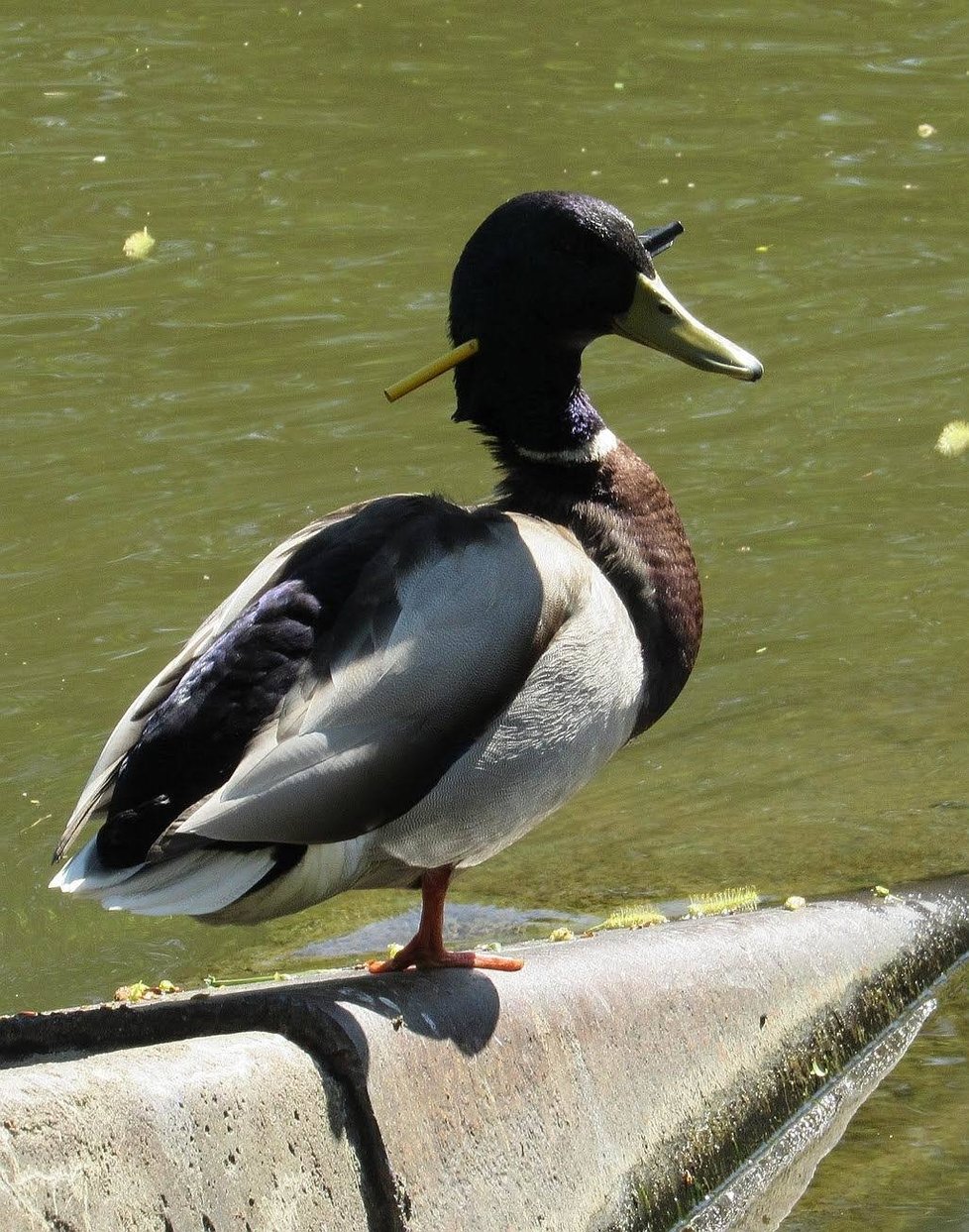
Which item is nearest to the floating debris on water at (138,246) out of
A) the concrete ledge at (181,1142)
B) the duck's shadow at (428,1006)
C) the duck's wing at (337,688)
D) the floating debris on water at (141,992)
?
the floating debris on water at (141,992)

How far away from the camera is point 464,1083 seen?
10.1ft

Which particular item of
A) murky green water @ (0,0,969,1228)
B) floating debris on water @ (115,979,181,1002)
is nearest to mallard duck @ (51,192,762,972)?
floating debris on water @ (115,979,181,1002)

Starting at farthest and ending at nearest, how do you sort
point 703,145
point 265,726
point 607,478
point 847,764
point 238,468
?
point 703,145 → point 238,468 → point 847,764 → point 607,478 → point 265,726

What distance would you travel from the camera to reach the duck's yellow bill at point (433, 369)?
3521 mm

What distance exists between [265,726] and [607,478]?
1.01 metres

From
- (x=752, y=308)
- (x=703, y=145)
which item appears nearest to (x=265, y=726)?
(x=752, y=308)

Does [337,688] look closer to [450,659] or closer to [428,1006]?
[450,659]

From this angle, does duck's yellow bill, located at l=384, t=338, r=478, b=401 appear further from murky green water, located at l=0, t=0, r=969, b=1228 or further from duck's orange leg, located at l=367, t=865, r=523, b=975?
murky green water, located at l=0, t=0, r=969, b=1228

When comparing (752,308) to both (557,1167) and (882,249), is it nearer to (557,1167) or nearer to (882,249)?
(882,249)

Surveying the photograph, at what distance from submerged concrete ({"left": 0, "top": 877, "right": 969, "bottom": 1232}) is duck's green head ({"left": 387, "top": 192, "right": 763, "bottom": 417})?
101cm

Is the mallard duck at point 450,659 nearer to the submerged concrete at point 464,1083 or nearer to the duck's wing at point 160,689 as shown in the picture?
the duck's wing at point 160,689

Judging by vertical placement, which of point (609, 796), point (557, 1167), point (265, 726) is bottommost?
point (609, 796)

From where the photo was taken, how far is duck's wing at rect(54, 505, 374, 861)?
10.4 ft

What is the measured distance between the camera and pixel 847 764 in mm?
5090
